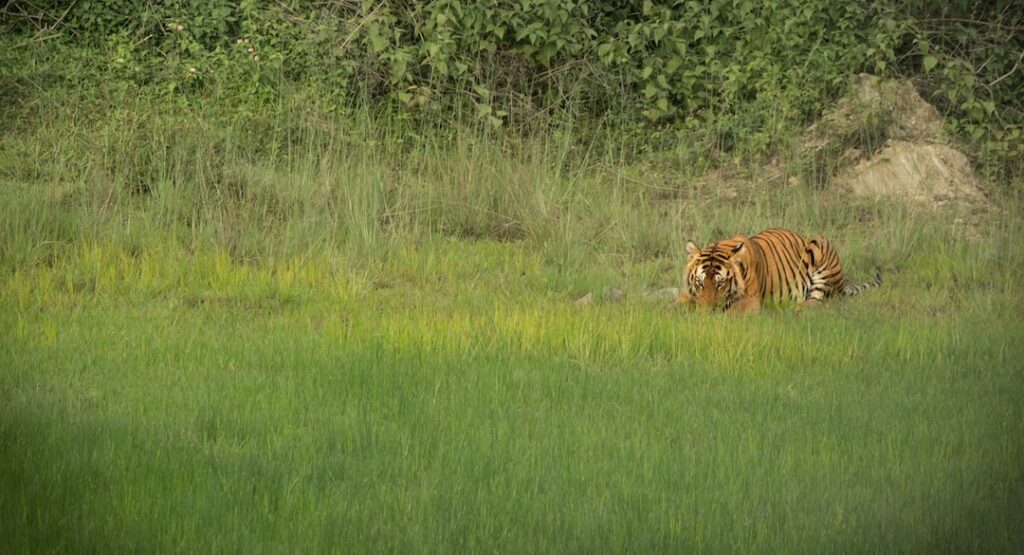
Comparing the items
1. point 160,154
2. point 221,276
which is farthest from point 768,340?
point 160,154

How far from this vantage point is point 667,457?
5562 mm

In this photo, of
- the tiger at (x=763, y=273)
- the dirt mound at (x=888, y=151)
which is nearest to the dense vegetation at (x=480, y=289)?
the dirt mound at (x=888, y=151)

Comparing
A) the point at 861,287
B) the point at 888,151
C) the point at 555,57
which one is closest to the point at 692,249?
the point at 861,287

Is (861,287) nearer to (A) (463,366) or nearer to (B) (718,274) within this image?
(B) (718,274)

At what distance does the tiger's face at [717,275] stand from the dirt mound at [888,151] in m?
4.24

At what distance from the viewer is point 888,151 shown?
13.4m

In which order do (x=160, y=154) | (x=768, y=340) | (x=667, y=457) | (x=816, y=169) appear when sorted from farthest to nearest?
1. (x=816, y=169)
2. (x=160, y=154)
3. (x=768, y=340)
4. (x=667, y=457)

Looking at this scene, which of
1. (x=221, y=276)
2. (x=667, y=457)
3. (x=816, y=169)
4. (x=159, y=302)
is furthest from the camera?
(x=816, y=169)

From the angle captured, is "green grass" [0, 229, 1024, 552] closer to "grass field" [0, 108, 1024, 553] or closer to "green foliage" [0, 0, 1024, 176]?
"grass field" [0, 108, 1024, 553]

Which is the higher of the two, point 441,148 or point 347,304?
point 441,148

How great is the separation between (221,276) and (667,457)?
4881 millimetres

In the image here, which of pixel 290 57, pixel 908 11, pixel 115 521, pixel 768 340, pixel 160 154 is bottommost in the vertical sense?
pixel 115 521

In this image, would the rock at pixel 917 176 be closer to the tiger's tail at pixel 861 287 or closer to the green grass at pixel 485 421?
the tiger's tail at pixel 861 287

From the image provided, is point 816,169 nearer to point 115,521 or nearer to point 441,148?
point 441,148
